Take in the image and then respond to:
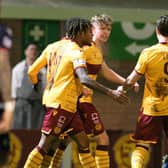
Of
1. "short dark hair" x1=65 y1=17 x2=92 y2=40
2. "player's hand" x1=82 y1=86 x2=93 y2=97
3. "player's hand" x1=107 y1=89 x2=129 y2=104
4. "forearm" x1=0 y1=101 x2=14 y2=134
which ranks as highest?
"short dark hair" x1=65 y1=17 x2=92 y2=40

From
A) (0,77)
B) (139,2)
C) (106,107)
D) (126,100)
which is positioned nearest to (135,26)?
(139,2)

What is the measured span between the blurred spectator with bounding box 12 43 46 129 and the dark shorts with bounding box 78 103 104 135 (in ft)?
6.46

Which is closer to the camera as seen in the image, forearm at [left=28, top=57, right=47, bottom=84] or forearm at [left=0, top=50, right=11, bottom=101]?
forearm at [left=0, top=50, right=11, bottom=101]

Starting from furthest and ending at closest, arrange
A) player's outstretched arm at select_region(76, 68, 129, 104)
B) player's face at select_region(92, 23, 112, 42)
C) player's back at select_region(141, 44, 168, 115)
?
player's face at select_region(92, 23, 112, 42), player's back at select_region(141, 44, 168, 115), player's outstretched arm at select_region(76, 68, 129, 104)

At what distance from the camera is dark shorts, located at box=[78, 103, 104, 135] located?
32.0ft

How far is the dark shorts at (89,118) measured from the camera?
9750 mm

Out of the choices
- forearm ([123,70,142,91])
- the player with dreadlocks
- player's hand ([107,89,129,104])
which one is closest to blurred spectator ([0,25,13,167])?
player's hand ([107,89,129,104])

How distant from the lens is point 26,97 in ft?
38.9

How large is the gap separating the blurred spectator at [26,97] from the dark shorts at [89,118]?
6.46 feet

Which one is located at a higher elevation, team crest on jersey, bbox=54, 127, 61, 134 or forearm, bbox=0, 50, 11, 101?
forearm, bbox=0, 50, 11, 101

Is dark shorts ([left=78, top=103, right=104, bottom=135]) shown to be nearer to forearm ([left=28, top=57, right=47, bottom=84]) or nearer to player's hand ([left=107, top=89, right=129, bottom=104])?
forearm ([left=28, top=57, right=47, bottom=84])

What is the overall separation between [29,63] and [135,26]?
1521 mm

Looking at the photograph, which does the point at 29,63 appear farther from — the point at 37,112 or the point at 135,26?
the point at 135,26

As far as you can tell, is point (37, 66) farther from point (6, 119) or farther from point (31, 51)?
point (6, 119)
